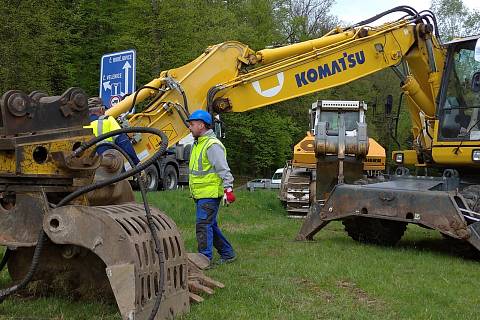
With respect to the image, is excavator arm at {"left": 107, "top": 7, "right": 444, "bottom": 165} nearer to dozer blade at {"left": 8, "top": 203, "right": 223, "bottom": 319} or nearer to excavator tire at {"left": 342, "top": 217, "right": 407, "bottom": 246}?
excavator tire at {"left": 342, "top": 217, "right": 407, "bottom": 246}

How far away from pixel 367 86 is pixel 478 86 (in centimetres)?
3275

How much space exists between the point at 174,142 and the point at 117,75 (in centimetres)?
212

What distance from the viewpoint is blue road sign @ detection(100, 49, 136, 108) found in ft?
30.3

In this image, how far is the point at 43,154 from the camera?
4.57m

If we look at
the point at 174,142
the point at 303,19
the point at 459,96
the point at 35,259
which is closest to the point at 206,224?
the point at 174,142

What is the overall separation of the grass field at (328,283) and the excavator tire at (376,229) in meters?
0.19

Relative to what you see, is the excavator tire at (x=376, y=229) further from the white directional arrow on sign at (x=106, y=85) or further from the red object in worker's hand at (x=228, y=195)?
the white directional arrow on sign at (x=106, y=85)

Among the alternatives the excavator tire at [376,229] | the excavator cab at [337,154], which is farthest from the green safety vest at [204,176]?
the excavator cab at [337,154]

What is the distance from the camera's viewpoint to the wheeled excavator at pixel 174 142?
442cm

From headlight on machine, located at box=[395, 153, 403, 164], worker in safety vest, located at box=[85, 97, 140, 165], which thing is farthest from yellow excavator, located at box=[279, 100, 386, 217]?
worker in safety vest, located at box=[85, 97, 140, 165]

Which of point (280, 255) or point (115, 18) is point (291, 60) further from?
point (115, 18)

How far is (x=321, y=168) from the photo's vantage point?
12914 millimetres

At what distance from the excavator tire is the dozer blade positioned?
4.16 m

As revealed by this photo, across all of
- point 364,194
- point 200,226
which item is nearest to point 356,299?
point 200,226
